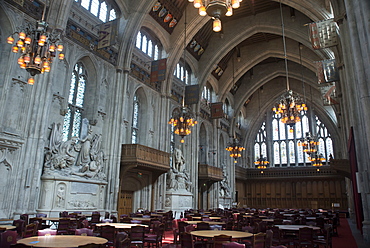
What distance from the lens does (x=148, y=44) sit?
64.5 feet

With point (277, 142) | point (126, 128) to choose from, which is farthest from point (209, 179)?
point (277, 142)

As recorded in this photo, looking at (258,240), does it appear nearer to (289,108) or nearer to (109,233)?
(109,233)

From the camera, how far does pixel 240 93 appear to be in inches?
1226

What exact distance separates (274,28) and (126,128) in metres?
13.3

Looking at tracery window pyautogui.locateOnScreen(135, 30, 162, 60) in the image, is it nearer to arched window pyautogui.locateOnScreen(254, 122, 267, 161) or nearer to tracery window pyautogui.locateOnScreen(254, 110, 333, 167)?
tracery window pyautogui.locateOnScreen(254, 110, 333, 167)

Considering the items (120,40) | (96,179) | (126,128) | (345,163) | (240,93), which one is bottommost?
(96,179)

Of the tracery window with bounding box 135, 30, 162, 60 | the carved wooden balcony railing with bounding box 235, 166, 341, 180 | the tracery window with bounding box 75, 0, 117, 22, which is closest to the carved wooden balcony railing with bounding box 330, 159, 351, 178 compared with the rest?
the tracery window with bounding box 135, 30, 162, 60

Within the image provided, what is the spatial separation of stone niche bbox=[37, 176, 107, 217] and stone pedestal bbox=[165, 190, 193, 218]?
5.48 meters

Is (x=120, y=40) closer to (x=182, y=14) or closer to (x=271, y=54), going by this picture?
(x=182, y=14)

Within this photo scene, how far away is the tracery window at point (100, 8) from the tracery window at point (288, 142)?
73.3 feet

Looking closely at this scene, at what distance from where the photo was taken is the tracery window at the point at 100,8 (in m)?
15.1

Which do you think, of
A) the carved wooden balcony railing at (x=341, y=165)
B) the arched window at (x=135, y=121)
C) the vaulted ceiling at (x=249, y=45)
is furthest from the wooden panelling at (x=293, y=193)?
the arched window at (x=135, y=121)

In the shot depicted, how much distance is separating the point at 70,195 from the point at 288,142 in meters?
26.3

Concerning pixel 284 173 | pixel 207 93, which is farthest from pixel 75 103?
pixel 284 173
